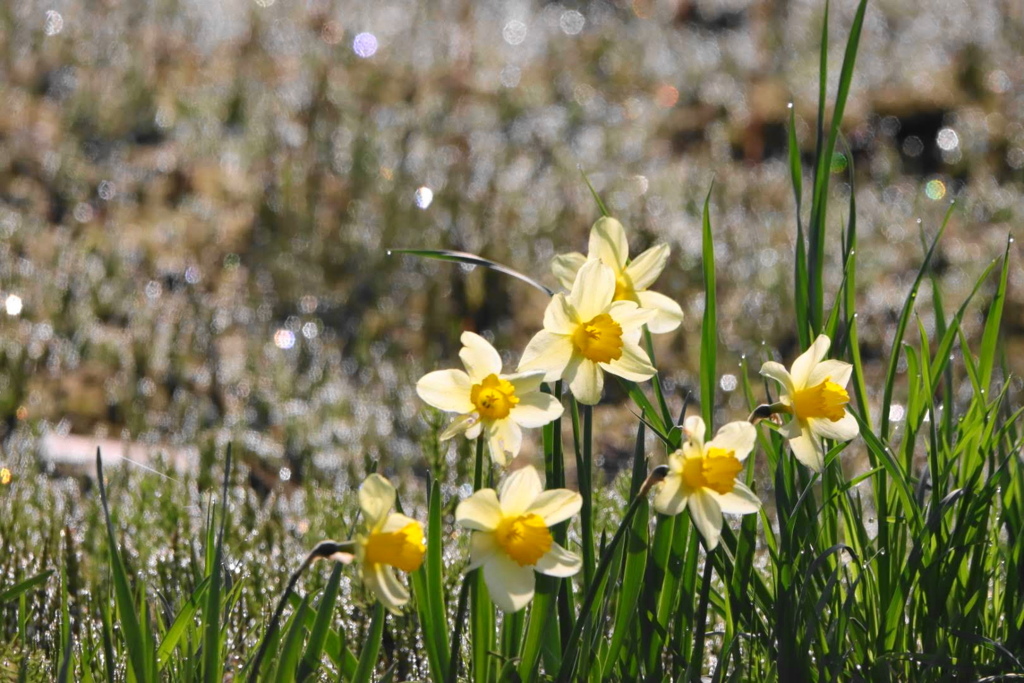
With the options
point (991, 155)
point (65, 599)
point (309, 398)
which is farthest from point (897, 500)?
point (991, 155)

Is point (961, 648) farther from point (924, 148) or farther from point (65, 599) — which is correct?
point (924, 148)

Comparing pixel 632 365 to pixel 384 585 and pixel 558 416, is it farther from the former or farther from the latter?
pixel 384 585

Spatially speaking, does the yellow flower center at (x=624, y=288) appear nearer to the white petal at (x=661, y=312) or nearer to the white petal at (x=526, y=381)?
the white petal at (x=661, y=312)

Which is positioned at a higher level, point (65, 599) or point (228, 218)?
point (228, 218)

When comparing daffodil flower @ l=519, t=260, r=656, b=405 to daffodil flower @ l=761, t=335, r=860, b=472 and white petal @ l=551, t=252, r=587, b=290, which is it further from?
daffodil flower @ l=761, t=335, r=860, b=472

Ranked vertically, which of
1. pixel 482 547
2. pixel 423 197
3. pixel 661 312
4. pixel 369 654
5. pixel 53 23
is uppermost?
pixel 53 23

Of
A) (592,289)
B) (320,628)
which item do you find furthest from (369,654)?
(592,289)
